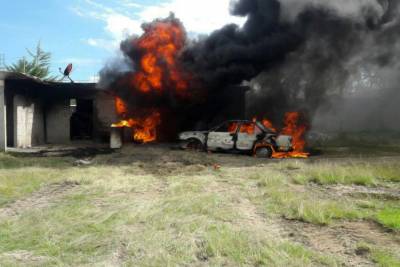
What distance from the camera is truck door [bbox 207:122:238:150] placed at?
1527cm

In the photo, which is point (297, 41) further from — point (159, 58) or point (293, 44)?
point (159, 58)

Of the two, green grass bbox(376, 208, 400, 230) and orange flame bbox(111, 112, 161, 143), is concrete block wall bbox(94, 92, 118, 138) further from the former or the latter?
green grass bbox(376, 208, 400, 230)

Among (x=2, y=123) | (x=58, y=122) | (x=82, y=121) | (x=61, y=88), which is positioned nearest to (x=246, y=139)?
(x=2, y=123)

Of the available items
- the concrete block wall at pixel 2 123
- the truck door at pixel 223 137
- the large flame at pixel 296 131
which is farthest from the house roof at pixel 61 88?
the large flame at pixel 296 131

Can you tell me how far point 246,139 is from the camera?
1513cm

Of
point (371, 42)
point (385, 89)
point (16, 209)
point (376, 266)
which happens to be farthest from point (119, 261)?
point (385, 89)

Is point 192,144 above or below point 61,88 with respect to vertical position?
below

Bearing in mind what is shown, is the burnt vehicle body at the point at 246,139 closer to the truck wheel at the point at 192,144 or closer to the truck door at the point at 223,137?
the truck door at the point at 223,137

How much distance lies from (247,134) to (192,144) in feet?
6.95

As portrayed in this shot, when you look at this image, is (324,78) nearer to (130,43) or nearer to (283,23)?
(283,23)

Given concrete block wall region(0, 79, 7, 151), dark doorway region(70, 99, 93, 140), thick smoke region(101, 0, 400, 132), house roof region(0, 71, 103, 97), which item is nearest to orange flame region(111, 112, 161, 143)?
thick smoke region(101, 0, 400, 132)

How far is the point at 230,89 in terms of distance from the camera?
69.6 ft

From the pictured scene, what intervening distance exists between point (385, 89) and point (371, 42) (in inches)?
444

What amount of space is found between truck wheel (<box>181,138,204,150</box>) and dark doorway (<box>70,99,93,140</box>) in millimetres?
7937
